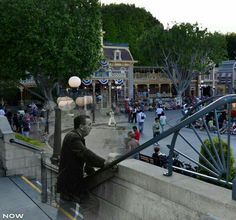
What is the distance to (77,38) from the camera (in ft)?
82.4

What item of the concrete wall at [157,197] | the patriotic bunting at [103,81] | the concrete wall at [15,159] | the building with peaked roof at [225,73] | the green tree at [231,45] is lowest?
the concrete wall at [15,159]

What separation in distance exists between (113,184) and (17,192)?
3405 mm

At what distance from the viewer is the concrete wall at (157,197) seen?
330cm

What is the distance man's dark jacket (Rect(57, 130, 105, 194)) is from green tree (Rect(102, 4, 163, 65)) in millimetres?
49396

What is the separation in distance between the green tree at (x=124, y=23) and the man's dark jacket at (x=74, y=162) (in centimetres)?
4940

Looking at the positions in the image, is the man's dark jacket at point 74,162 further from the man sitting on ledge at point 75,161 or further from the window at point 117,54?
the window at point 117,54

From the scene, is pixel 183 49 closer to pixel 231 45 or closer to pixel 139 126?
pixel 139 126

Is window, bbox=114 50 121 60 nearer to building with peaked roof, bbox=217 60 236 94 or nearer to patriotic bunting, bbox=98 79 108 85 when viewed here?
patriotic bunting, bbox=98 79 108 85

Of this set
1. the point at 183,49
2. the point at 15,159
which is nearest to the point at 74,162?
the point at 15,159

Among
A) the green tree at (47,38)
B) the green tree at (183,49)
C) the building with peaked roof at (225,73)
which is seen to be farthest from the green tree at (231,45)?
the green tree at (47,38)

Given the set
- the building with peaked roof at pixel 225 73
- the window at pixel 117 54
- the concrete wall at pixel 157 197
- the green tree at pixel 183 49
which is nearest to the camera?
the concrete wall at pixel 157 197

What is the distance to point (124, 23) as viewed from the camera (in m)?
57.0

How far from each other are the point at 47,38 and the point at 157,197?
69.3 feet

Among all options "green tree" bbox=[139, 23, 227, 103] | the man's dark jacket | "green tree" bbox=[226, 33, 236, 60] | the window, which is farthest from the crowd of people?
"green tree" bbox=[226, 33, 236, 60]
